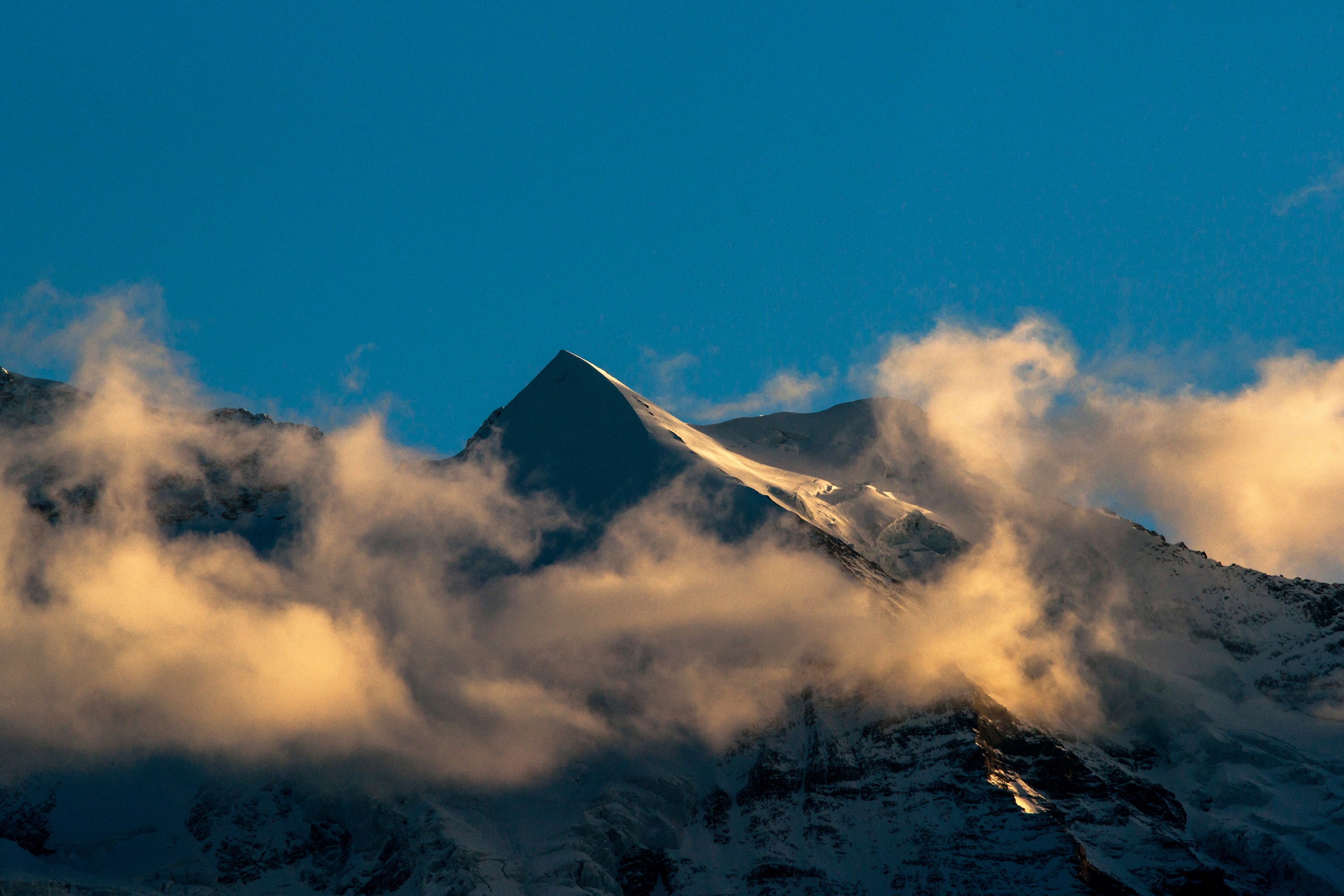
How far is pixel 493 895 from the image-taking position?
199750 millimetres

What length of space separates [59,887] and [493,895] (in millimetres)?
61692

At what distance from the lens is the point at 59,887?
651ft
